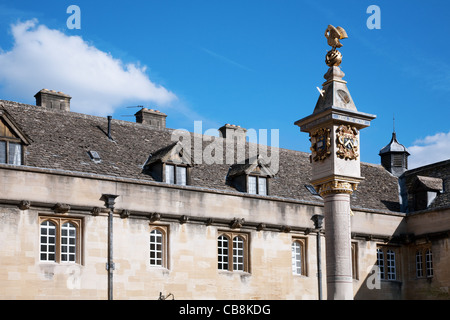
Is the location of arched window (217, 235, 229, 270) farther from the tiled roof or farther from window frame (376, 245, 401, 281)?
window frame (376, 245, 401, 281)

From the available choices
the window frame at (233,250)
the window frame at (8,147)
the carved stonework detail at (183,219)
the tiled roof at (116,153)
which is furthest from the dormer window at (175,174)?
the window frame at (8,147)

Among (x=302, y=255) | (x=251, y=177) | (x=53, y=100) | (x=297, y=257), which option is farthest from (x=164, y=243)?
(x=53, y=100)

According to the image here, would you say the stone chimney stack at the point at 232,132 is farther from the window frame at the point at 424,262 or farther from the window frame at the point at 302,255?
the window frame at the point at 424,262

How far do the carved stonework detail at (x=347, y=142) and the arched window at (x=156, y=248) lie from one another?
48.3ft

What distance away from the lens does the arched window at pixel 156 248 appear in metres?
30.5

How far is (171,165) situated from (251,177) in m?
3.85

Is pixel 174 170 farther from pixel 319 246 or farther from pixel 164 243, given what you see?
pixel 319 246

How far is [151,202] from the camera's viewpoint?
30.5 metres

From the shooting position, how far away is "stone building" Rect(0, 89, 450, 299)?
92.0 ft

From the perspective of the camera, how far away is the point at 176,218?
101 ft

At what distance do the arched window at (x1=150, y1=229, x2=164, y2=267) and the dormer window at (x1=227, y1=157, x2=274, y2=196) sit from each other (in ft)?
15.6

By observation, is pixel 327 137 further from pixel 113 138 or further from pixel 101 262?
pixel 113 138

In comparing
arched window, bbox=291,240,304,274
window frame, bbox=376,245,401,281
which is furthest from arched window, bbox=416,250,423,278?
arched window, bbox=291,240,304,274

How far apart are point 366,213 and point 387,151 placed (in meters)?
7.73
